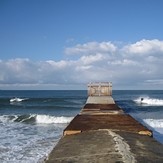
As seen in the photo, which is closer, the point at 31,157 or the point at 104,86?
the point at 31,157

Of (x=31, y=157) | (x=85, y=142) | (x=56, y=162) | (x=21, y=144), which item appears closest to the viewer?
(x=56, y=162)

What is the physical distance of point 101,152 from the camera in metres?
4.00

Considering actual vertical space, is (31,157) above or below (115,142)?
below

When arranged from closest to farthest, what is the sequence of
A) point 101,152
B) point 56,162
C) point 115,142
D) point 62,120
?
point 56,162 → point 101,152 → point 115,142 → point 62,120

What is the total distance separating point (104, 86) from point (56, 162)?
27.1 meters

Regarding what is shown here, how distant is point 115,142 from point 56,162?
59.8 inches

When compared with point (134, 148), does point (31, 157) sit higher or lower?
lower

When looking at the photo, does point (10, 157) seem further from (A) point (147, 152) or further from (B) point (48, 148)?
(A) point (147, 152)

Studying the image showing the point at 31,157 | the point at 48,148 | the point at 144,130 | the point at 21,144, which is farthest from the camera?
the point at 21,144

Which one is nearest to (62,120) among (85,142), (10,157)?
(10,157)

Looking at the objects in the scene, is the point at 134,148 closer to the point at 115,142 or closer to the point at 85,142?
the point at 115,142

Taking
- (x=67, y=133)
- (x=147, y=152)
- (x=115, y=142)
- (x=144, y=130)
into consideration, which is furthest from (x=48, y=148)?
(x=147, y=152)

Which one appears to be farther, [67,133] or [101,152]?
[67,133]

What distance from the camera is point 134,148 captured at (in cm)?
418
